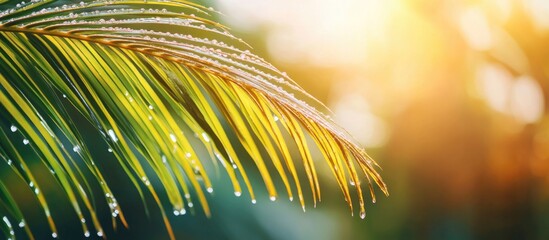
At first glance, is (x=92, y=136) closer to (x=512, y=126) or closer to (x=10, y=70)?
(x=512, y=126)

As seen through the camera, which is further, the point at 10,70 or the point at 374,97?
the point at 374,97

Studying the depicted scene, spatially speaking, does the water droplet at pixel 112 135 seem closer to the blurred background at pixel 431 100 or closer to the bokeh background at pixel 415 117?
the bokeh background at pixel 415 117

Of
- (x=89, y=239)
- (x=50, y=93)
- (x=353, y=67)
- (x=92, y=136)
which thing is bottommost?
(x=50, y=93)

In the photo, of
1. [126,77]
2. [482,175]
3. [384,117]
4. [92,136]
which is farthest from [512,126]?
[126,77]

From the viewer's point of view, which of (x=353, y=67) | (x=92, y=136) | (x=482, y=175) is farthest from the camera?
(x=482, y=175)

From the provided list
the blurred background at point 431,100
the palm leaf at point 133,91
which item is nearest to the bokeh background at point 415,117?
the blurred background at point 431,100

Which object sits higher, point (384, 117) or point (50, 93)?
point (384, 117)

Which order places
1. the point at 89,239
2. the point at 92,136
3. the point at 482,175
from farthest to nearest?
the point at 482,175
the point at 89,239
the point at 92,136

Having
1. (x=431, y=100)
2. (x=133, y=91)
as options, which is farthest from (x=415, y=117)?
(x=133, y=91)
